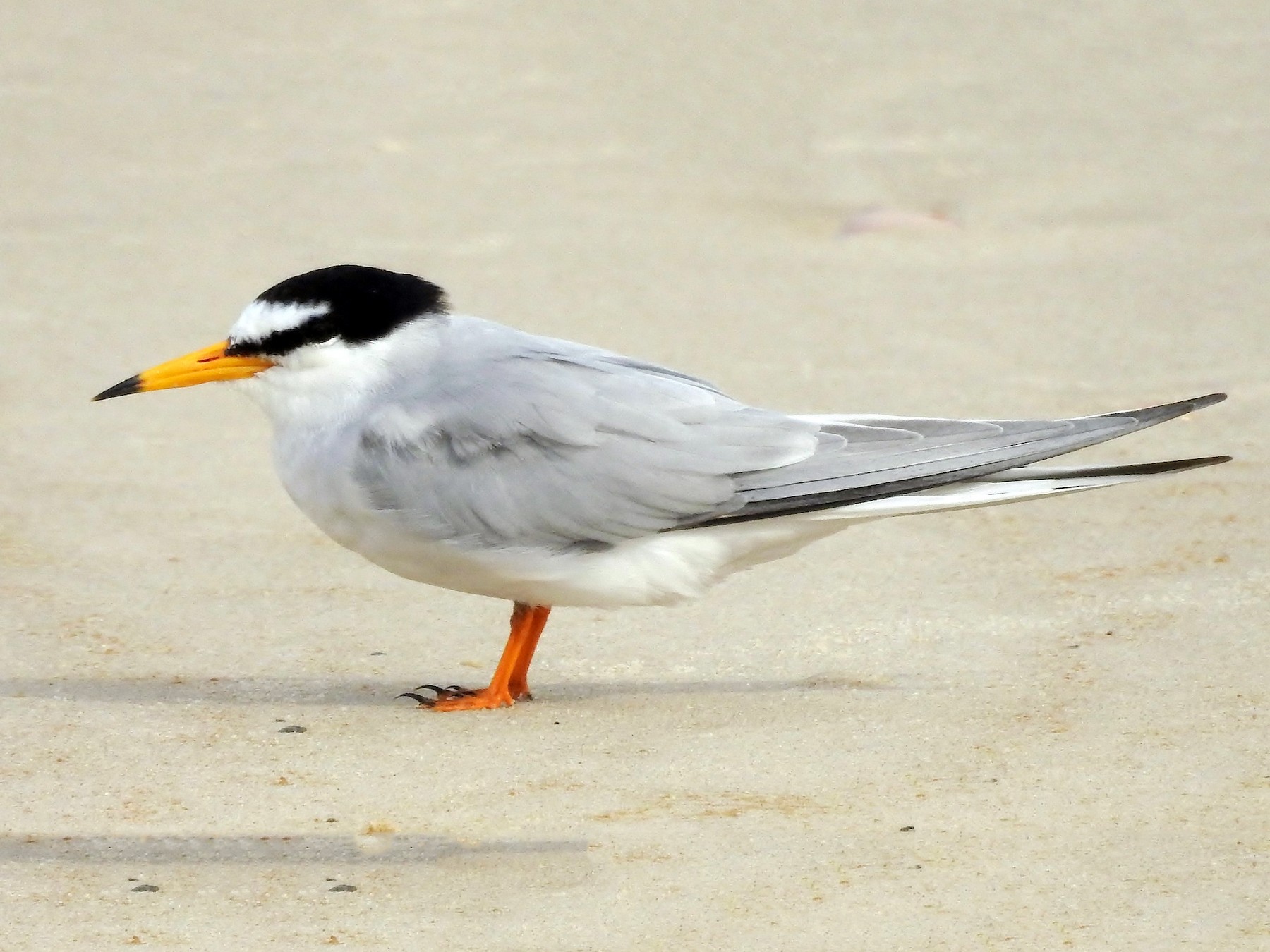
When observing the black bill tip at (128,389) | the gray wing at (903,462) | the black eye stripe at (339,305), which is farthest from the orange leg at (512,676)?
the black bill tip at (128,389)

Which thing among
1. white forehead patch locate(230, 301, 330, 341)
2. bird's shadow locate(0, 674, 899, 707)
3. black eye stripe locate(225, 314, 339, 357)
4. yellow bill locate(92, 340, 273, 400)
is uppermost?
white forehead patch locate(230, 301, 330, 341)

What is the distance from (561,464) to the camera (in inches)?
Result: 169

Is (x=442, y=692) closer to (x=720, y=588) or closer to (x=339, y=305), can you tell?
(x=339, y=305)

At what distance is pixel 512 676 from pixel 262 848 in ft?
3.26

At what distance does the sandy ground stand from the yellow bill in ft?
2.31

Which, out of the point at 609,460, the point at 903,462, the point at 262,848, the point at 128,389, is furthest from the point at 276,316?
the point at 903,462

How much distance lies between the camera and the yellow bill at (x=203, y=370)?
446 cm

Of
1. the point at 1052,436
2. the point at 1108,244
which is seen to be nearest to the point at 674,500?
the point at 1052,436

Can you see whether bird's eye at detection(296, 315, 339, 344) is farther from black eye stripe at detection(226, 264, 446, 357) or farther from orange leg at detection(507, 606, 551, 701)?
orange leg at detection(507, 606, 551, 701)

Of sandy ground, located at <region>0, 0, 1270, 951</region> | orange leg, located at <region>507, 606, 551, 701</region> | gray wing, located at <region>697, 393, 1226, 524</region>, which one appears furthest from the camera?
orange leg, located at <region>507, 606, 551, 701</region>

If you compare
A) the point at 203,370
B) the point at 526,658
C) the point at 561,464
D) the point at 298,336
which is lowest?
the point at 526,658

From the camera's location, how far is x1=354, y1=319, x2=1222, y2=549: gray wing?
424 centimetres

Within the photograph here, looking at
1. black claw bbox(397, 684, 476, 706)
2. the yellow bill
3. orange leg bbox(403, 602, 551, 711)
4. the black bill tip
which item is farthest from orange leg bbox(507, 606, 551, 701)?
the black bill tip

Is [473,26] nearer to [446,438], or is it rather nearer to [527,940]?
[446,438]
